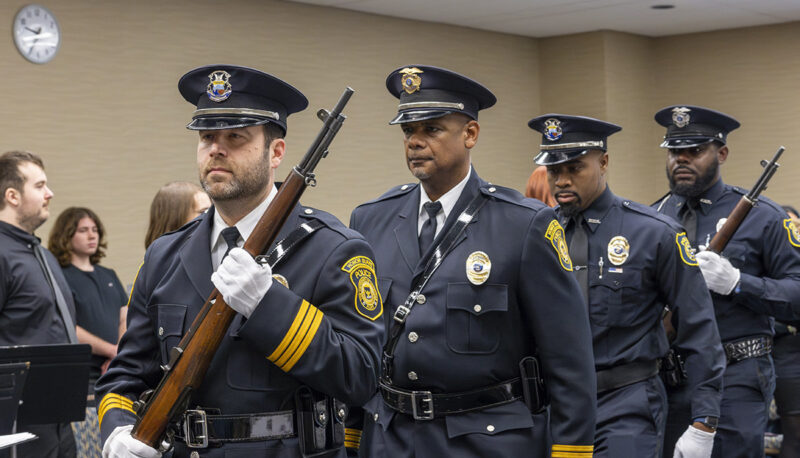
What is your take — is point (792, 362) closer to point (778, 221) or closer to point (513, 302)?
point (778, 221)

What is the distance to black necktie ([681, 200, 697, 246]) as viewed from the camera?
194 inches

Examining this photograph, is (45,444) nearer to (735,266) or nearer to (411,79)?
(411,79)

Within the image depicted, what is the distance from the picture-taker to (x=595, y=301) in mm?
3861

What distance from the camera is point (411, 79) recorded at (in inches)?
127

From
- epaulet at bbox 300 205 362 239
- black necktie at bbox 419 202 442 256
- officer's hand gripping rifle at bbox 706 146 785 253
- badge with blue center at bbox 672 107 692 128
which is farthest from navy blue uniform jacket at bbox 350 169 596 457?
badge with blue center at bbox 672 107 692 128

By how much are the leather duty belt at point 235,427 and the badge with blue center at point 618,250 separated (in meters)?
1.84

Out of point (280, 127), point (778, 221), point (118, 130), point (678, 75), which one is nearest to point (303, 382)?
point (280, 127)

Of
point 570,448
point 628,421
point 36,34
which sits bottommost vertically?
point 628,421

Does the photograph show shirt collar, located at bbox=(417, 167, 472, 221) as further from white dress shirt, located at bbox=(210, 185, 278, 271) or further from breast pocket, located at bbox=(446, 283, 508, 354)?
white dress shirt, located at bbox=(210, 185, 278, 271)

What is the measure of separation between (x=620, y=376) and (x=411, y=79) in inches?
50.2

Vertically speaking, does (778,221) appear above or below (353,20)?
below

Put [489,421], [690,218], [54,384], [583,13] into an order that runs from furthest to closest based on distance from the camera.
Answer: [583,13]
[690,218]
[54,384]
[489,421]

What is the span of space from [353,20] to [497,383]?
672 cm

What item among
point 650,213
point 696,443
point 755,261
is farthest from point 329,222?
point 755,261
